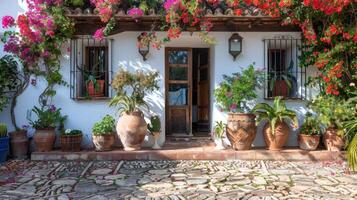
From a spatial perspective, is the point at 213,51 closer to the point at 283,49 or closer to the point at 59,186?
the point at 283,49

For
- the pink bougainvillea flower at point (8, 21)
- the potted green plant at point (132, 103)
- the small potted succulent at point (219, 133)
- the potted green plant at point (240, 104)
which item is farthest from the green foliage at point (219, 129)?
the pink bougainvillea flower at point (8, 21)

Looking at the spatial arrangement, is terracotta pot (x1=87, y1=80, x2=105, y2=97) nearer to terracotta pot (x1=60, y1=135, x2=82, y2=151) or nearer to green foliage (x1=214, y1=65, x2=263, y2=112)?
terracotta pot (x1=60, y1=135, x2=82, y2=151)

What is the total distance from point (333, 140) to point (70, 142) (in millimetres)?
5736

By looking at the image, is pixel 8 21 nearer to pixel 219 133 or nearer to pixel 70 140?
pixel 70 140

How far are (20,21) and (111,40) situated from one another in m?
1.98

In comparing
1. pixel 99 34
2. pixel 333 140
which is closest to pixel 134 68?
pixel 99 34

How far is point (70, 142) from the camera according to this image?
780cm

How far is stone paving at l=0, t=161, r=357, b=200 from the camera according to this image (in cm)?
537

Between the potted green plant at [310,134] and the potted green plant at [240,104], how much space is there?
1.11 meters

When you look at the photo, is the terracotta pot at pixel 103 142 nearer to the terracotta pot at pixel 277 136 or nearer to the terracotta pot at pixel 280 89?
the terracotta pot at pixel 277 136

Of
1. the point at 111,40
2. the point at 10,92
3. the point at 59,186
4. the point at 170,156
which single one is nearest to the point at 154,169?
the point at 170,156

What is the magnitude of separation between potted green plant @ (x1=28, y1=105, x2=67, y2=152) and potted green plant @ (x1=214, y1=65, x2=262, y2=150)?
368 centimetres

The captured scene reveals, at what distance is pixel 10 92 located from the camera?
27.1 ft

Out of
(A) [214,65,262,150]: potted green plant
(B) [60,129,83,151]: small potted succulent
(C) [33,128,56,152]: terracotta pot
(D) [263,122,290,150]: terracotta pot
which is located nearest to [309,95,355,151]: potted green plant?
(D) [263,122,290,150]: terracotta pot
